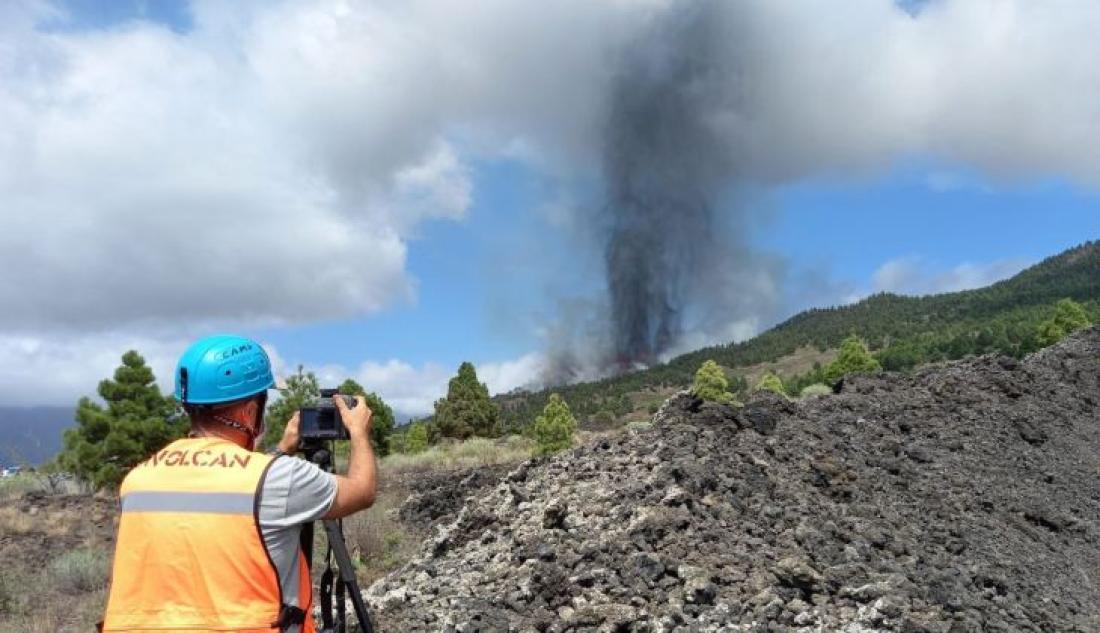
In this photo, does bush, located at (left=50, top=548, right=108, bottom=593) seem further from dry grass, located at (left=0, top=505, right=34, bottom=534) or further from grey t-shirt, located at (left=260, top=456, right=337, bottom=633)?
grey t-shirt, located at (left=260, top=456, right=337, bottom=633)

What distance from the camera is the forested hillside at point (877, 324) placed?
11119cm

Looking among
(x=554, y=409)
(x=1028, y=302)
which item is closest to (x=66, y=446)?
(x=554, y=409)

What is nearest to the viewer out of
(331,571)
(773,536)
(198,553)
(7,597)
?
(198,553)

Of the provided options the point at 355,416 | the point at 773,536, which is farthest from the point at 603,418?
the point at 355,416

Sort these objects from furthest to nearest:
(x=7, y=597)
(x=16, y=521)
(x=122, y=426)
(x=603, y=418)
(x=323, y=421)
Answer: (x=603, y=418) < (x=122, y=426) < (x=16, y=521) < (x=7, y=597) < (x=323, y=421)

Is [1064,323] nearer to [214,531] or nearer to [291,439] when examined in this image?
[291,439]

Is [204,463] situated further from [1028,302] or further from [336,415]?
[1028,302]

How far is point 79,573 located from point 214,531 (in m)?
11.2

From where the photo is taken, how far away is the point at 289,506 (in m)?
2.90

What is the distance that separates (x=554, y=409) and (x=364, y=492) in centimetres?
3307

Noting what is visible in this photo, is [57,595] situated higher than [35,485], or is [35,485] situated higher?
[35,485]

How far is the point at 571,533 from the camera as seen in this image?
7.93m

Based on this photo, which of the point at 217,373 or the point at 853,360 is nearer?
the point at 217,373

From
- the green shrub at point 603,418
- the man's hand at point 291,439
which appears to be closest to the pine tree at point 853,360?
the green shrub at point 603,418
